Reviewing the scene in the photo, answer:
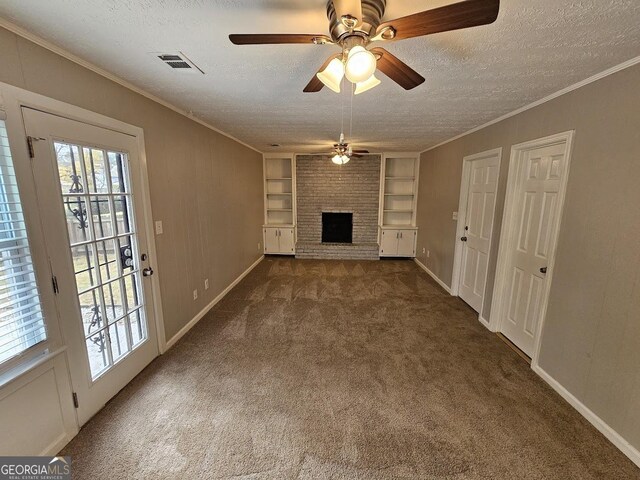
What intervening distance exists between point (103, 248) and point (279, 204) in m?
4.62

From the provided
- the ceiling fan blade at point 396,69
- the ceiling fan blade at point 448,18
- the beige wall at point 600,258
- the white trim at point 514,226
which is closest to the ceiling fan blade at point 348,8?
the ceiling fan blade at point 448,18

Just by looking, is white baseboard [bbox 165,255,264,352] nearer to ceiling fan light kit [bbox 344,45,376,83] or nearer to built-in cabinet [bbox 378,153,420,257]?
ceiling fan light kit [bbox 344,45,376,83]

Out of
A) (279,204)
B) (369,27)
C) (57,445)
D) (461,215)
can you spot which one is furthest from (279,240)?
(369,27)

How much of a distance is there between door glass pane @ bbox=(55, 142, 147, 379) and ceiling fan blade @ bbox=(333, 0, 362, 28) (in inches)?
67.9

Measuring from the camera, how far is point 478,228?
340cm

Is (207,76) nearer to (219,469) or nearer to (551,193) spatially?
(219,469)

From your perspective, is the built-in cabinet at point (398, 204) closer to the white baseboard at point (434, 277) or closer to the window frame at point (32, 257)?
the white baseboard at point (434, 277)

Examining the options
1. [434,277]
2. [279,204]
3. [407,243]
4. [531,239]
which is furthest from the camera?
[279,204]

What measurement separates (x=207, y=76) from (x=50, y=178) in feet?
3.79

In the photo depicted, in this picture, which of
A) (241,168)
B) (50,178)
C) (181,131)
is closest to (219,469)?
(50,178)

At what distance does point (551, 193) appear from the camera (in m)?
2.27

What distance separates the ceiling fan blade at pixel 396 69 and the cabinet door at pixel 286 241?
482 centimetres

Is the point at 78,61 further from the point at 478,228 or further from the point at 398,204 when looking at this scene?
the point at 398,204

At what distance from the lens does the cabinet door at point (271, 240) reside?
608 centimetres
